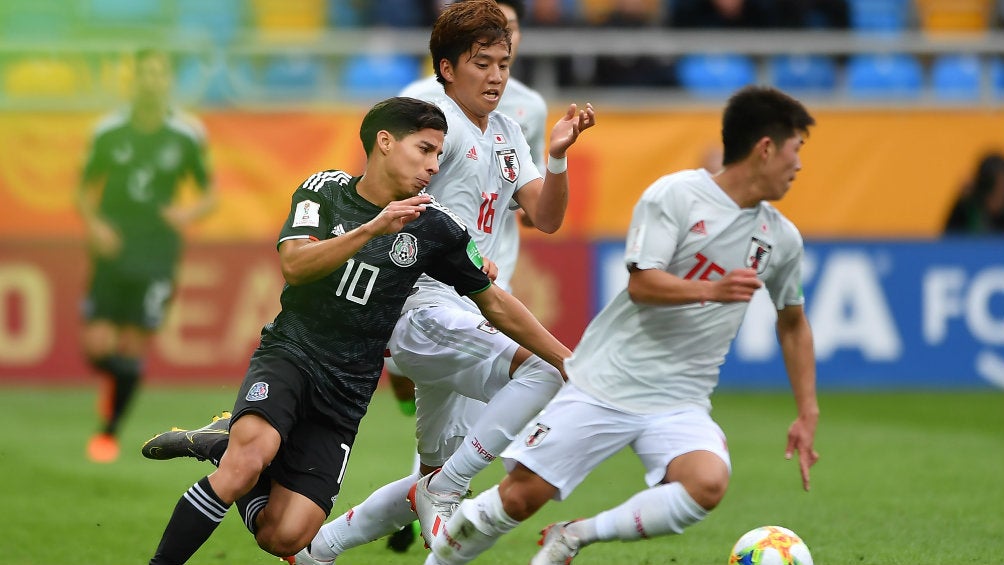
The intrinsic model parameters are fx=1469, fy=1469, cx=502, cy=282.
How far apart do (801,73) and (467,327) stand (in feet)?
35.2

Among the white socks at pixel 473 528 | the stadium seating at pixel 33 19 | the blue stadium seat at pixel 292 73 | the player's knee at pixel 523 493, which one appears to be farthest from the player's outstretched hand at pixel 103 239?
the stadium seating at pixel 33 19

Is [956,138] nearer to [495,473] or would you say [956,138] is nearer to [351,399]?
[495,473]

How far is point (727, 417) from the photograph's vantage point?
1270cm

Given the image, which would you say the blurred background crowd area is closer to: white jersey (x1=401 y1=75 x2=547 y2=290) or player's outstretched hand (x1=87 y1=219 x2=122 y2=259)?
player's outstretched hand (x1=87 y1=219 x2=122 y2=259)

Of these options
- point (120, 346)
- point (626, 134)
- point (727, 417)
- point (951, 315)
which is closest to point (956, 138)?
point (951, 315)

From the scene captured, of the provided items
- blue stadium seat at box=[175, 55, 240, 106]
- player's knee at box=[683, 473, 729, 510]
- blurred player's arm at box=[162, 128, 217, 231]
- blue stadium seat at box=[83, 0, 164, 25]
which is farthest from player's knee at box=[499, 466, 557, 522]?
blue stadium seat at box=[83, 0, 164, 25]

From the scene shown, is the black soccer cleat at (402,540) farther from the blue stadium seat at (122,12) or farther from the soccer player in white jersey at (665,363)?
the blue stadium seat at (122,12)

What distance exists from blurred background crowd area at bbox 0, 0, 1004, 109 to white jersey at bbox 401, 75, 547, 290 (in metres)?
7.16

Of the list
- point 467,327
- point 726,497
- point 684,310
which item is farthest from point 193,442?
point 726,497

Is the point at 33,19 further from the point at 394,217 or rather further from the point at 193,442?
the point at 394,217

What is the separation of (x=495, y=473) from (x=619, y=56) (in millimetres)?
6775

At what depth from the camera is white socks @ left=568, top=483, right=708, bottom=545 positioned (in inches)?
213

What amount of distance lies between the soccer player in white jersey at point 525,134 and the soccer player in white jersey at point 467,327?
0.18m

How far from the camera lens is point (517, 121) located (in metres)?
7.68
